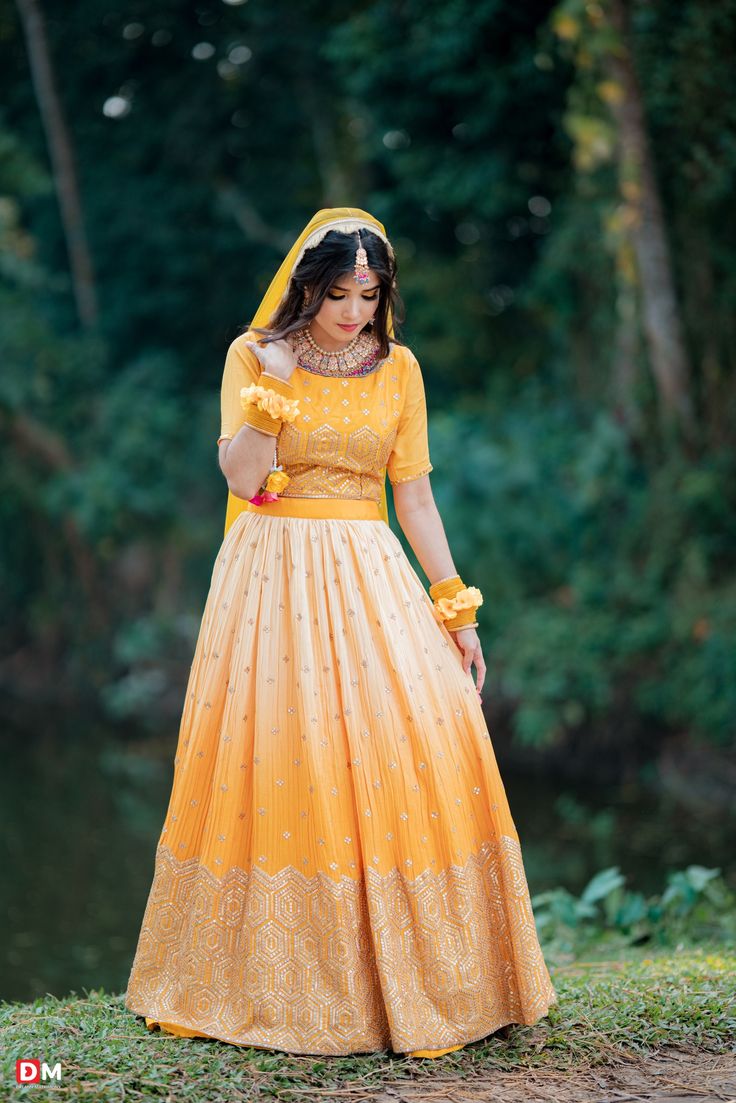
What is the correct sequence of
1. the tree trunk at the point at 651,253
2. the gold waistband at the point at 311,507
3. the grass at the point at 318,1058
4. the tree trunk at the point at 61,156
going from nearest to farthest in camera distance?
the grass at the point at 318,1058
the gold waistband at the point at 311,507
the tree trunk at the point at 651,253
the tree trunk at the point at 61,156

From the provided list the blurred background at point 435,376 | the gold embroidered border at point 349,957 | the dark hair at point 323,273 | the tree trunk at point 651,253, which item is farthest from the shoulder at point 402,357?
the tree trunk at point 651,253

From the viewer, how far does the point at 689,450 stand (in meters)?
8.17

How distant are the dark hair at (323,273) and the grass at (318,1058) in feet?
4.82

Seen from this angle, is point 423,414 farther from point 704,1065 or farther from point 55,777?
point 55,777

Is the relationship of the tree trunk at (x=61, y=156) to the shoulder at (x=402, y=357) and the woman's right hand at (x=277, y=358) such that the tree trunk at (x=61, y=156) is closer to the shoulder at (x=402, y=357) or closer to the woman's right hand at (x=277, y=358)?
the shoulder at (x=402, y=357)

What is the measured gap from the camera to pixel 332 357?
8.81 ft

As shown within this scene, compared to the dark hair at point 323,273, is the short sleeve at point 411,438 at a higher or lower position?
lower

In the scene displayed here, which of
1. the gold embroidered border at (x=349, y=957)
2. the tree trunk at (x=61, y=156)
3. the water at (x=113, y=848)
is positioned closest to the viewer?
the gold embroidered border at (x=349, y=957)

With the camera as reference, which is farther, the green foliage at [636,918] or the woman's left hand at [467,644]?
the green foliage at [636,918]

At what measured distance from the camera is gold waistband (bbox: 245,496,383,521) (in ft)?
8.89

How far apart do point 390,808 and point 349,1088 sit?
Result: 54 cm

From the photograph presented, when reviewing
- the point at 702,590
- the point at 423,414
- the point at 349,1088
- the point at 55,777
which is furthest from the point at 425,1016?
the point at 55,777

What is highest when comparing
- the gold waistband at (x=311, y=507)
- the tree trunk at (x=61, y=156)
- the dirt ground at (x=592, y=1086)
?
the tree trunk at (x=61, y=156)

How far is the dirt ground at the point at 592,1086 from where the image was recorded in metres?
2.35
